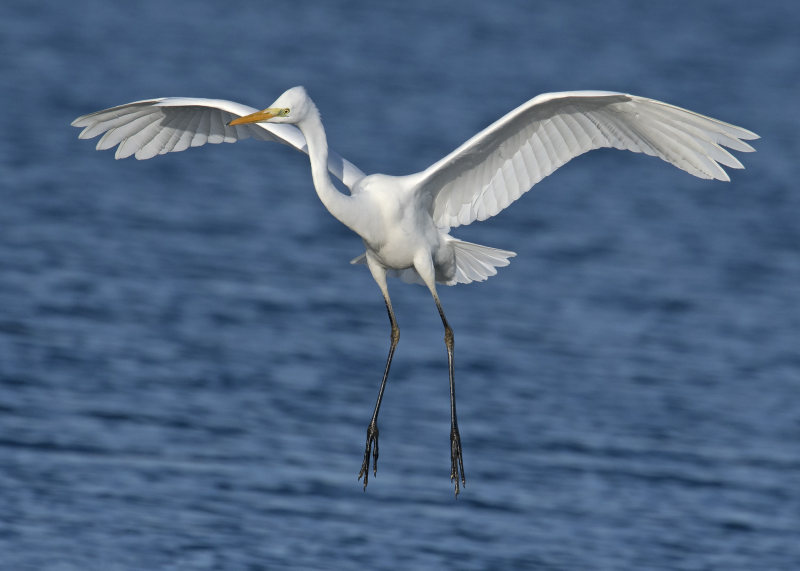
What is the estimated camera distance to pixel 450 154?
32.8ft

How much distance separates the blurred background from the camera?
13840mm

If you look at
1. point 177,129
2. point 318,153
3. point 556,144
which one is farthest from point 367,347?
point 318,153

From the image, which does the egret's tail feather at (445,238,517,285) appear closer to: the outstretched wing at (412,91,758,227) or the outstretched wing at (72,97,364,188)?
the outstretched wing at (412,91,758,227)

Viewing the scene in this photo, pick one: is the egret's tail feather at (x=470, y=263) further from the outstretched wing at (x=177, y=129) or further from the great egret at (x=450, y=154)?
the outstretched wing at (x=177, y=129)

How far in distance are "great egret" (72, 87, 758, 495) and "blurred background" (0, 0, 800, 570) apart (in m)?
3.33

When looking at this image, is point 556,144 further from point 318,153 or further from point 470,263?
point 318,153

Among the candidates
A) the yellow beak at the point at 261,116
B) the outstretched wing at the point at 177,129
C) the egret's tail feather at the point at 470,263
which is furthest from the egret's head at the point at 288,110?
the egret's tail feather at the point at 470,263

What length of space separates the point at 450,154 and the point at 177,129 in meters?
2.64

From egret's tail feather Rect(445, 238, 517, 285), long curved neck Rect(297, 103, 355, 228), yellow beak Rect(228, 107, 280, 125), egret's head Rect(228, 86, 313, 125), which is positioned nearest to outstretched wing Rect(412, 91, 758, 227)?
egret's tail feather Rect(445, 238, 517, 285)

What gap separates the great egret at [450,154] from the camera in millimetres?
9867

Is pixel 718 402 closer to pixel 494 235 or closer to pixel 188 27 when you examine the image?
pixel 494 235

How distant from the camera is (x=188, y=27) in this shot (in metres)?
34.6

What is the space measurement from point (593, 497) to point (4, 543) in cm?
563

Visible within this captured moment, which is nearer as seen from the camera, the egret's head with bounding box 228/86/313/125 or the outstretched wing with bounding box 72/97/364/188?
the egret's head with bounding box 228/86/313/125
